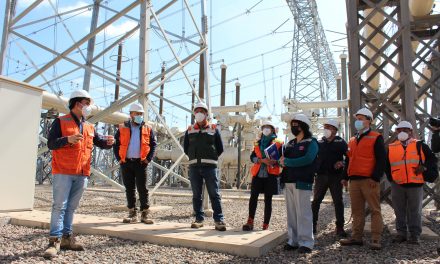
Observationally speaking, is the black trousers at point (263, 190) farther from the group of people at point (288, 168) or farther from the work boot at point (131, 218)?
the work boot at point (131, 218)

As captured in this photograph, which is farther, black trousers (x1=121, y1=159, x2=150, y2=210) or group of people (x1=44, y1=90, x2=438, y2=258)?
black trousers (x1=121, y1=159, x2=150, y2=210)

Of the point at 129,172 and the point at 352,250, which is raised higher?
the point at 129,172

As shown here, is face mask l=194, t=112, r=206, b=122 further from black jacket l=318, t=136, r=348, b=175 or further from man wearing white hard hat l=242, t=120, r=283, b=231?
black jacket l=318, t=136, r=348, b=175

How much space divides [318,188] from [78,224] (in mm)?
3338

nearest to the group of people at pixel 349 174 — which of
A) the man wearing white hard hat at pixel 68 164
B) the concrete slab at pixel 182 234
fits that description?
the concrete slab at pixel 182 234

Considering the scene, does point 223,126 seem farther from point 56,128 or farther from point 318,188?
point 56,128

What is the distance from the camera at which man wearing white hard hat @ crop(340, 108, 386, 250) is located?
464 cm

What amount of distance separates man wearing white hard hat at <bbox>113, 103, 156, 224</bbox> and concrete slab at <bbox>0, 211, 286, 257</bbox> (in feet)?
1.05

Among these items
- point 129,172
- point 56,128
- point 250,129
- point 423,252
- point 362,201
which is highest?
point 250,129

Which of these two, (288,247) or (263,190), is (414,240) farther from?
(263,190)

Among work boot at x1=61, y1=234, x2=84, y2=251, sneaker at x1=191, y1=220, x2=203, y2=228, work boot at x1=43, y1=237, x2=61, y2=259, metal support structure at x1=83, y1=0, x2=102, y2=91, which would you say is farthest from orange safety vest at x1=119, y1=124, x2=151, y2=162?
metal support structure at x1=83, y1=0, x2=102, y2=91

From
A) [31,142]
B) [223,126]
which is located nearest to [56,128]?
[31,142]

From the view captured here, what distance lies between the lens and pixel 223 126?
73.3ft

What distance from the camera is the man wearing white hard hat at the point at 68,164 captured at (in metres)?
4.02
